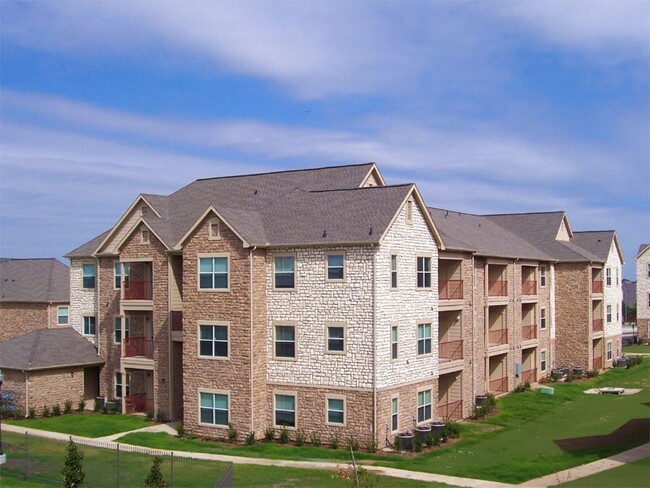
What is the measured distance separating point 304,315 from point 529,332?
22391mm

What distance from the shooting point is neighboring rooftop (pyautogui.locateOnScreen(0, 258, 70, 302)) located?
48688mm

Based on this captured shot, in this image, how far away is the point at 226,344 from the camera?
32.0 m

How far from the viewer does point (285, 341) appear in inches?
1251

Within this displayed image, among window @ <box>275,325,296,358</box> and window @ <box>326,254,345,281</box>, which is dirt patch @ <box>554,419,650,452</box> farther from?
window @ <box>275,325,296,358</box>

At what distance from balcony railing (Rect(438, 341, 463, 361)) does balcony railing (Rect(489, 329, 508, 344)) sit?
6641 millimetres

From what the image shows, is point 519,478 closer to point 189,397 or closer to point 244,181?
point 189,397

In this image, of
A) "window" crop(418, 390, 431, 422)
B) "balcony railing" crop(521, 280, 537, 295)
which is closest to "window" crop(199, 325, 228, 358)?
"window" crop(418, 390, 431, 422)

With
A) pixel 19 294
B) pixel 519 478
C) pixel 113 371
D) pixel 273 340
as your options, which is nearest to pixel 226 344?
pixel 273 340

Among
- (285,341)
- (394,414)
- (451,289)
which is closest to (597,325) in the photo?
(451,289)

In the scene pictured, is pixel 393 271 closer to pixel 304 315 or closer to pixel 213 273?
pixel 304 315

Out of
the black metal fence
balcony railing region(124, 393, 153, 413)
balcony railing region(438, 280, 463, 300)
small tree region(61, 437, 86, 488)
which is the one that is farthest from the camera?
balcony railing region(438, 280, 463, 300)

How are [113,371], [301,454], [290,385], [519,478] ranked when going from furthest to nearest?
[113,371], [290,385], [301,454], [519,478]

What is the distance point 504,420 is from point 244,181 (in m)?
18.1

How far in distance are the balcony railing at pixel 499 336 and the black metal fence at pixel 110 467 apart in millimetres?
23287
